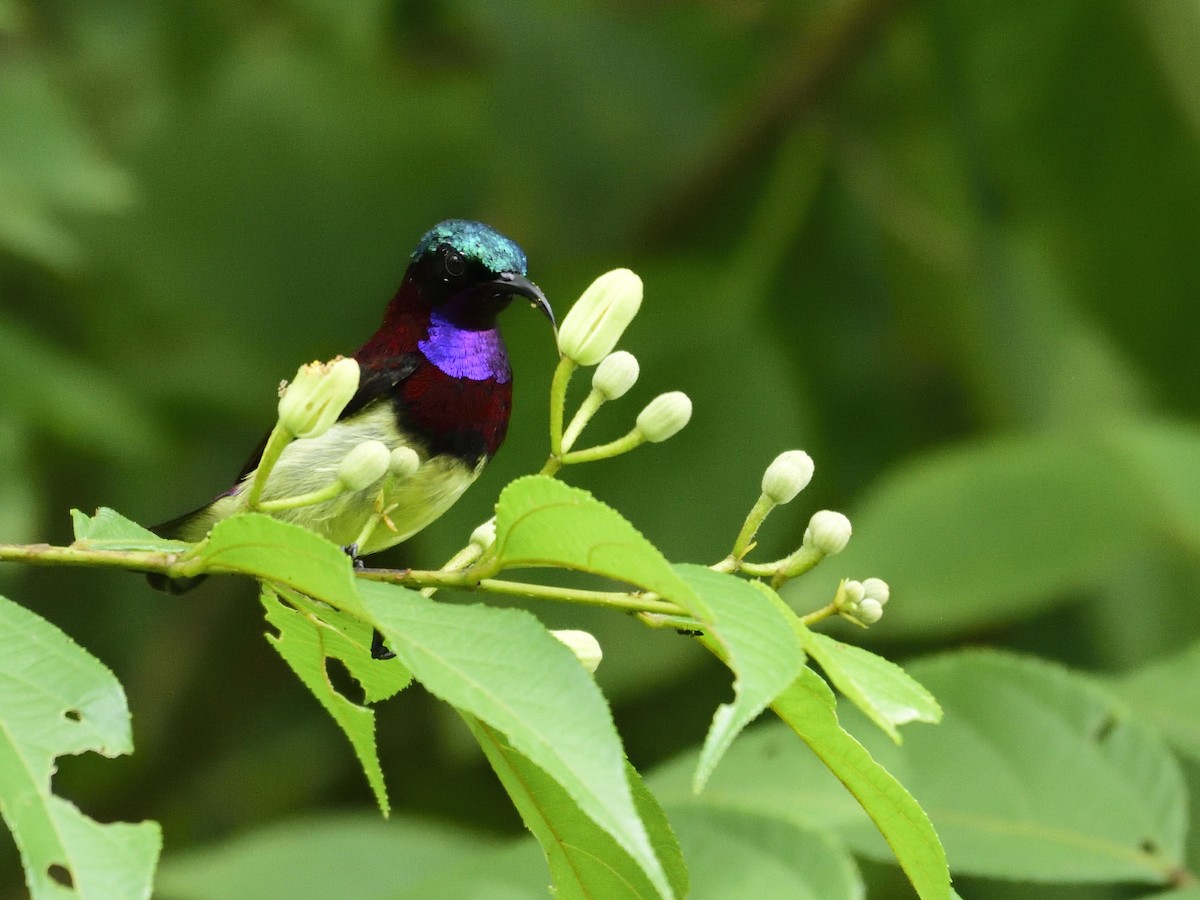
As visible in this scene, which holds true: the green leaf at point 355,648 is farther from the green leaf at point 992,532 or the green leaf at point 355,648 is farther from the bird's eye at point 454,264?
the green leaf at point 992,532

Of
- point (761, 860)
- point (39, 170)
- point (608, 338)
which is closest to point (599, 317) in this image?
point (608, 338)

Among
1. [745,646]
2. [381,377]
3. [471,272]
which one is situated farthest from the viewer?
[381,377]

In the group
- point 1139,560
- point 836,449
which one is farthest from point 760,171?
point 1139,560

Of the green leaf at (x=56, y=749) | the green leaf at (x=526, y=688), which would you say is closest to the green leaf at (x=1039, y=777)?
the green leaf at (x=526, y=688)

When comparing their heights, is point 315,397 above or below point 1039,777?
above

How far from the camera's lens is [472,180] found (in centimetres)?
484

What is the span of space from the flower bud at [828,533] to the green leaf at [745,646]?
0.18 m

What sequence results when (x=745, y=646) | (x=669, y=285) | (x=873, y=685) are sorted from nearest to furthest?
(x=745, y=646)
(x=873, y=685)
(x=669, y=285)

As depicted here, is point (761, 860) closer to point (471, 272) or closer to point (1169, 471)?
point (471, 272)

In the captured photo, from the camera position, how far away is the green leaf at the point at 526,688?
0.95 meters

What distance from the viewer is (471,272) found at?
166 centimetres

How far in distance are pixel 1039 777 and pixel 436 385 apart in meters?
1.07

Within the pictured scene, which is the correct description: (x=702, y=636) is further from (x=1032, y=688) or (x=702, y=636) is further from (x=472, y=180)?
(x=472, y=180)

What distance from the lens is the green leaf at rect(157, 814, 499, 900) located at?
2.73 meters
